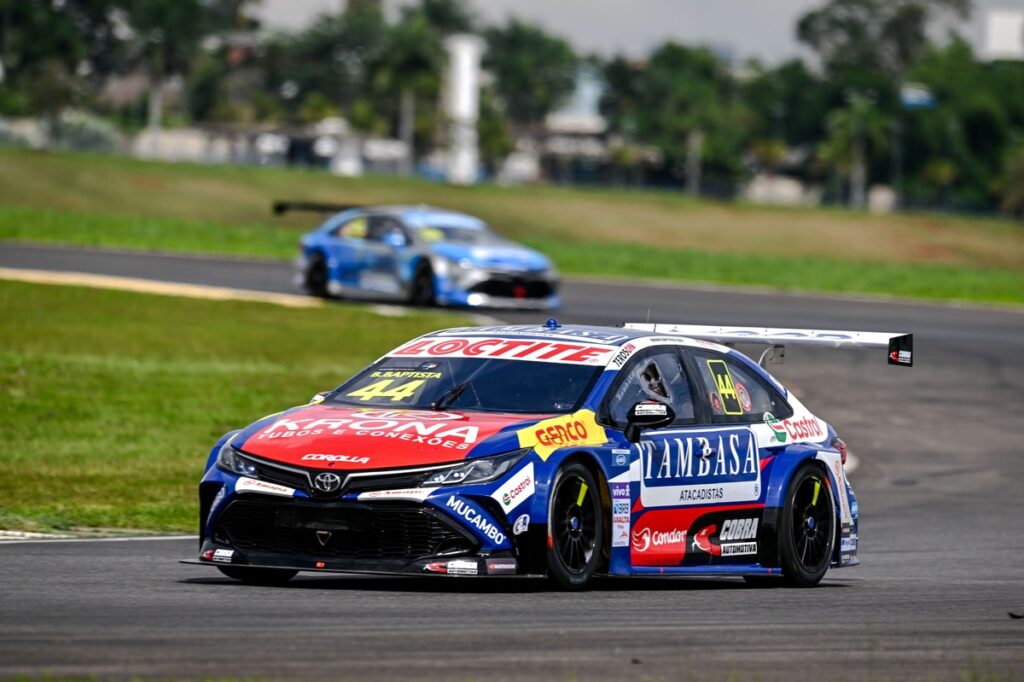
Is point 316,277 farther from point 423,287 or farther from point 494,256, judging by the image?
point 494,256

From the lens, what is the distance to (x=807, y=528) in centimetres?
Result: 1091

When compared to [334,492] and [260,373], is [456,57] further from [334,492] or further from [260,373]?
[334,492]

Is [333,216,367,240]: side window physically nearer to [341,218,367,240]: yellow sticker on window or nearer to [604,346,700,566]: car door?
[341,218,367,240]: yellow sticker on window

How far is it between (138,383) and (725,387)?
10.7 m

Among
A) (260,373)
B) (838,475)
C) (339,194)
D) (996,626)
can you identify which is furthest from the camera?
(339,194)

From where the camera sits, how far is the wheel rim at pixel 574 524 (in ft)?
30.1

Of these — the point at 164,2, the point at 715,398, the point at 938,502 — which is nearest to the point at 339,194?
the point at 164,2

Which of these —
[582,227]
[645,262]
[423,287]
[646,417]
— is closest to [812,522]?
[646,417]

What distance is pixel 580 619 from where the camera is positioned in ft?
27.1

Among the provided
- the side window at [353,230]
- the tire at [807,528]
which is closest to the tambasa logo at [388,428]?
the tire at [807,528]

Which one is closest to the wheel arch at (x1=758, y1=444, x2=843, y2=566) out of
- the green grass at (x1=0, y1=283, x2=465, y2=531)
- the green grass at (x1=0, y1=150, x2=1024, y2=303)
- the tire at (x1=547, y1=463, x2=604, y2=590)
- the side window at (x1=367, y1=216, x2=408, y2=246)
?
the tire at (x1=547, y1=463, x2=604, y2=590)

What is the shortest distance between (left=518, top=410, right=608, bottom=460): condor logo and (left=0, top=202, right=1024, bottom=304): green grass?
33712mm

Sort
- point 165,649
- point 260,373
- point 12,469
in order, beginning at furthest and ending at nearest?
point 260,373, point 12,469, point 165,649

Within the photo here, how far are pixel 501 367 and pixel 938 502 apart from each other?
7572mm
